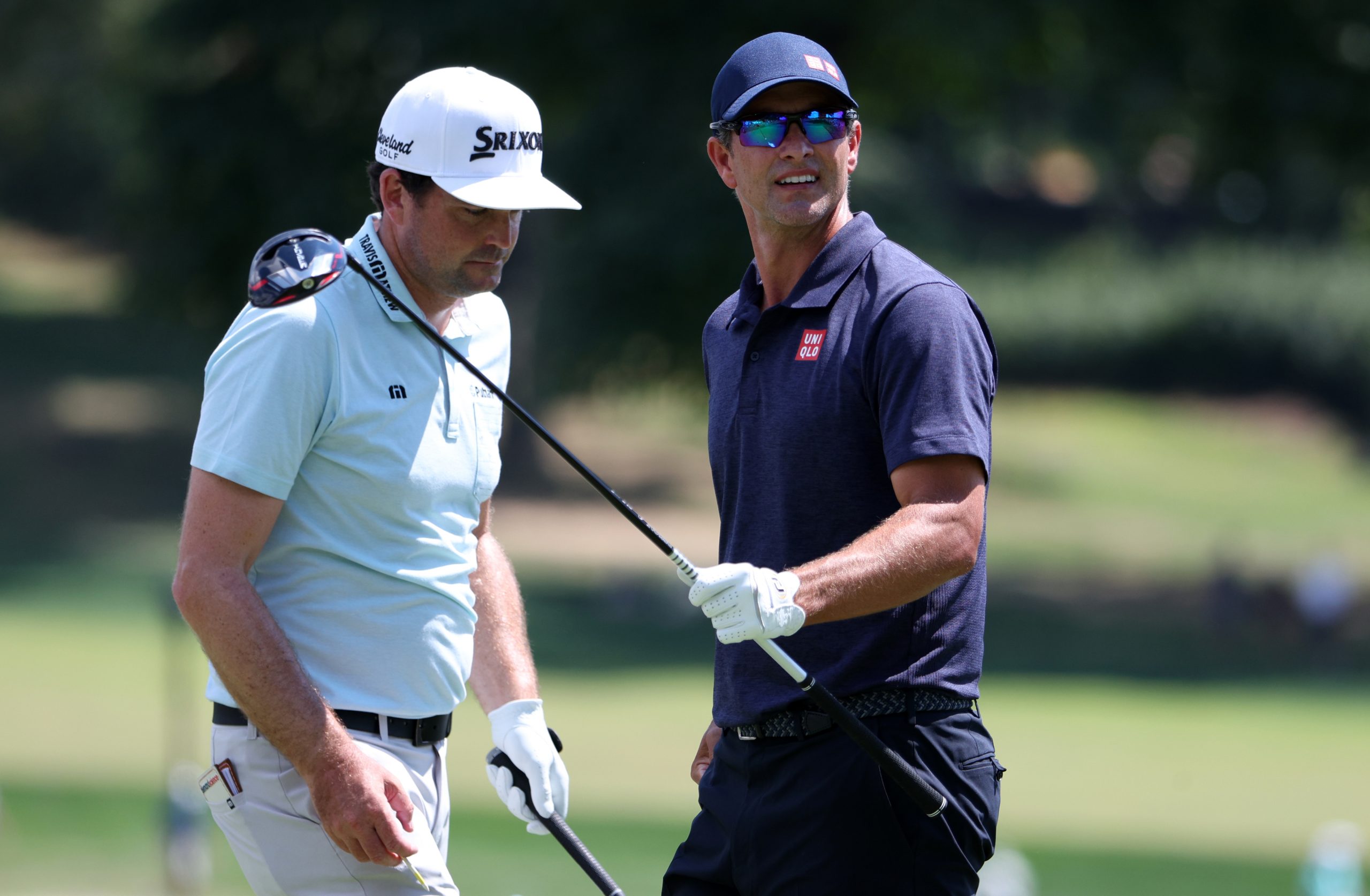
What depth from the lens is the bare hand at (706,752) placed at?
3.96 metres

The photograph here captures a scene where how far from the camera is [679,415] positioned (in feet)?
121

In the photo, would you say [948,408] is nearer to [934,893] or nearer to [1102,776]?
[934,893]

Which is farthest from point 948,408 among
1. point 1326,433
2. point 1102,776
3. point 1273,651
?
point 1326,433

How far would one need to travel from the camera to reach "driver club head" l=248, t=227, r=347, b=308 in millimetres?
3311

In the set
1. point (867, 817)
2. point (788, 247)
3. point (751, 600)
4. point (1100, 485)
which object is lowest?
point (867, 817)

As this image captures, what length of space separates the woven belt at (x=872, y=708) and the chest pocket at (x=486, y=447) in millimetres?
745

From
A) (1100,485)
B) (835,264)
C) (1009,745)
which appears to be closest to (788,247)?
(835,264)

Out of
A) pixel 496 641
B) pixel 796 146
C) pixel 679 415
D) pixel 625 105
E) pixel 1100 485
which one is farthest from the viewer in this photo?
pixel 679 415

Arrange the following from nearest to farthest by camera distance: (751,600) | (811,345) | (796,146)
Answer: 1. (751,600)
2. (811,345)
3. (796,146)

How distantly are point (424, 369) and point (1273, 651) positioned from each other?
22381mm

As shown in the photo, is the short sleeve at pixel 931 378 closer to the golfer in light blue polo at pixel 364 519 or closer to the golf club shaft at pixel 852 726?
the golf club shaft at pixel 852 726

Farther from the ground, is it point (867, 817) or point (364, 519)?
point (364, 519)

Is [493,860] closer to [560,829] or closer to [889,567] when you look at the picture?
[560,829]

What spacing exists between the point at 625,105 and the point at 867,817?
20570 mm
